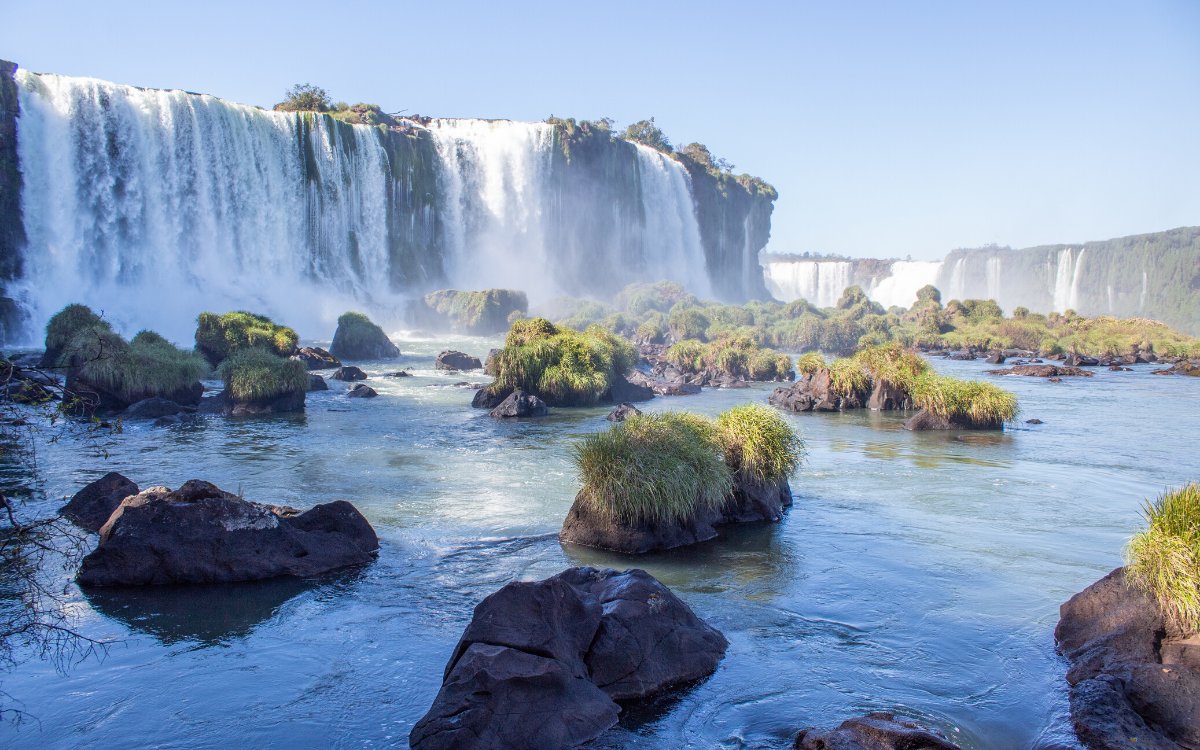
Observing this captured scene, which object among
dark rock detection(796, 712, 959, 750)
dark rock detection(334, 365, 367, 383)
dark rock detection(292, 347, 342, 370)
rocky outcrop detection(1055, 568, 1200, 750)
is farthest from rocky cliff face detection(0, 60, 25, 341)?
rocky outcrop detection(1055, 568, 1200, 750)

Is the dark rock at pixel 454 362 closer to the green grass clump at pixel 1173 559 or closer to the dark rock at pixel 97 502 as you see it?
the dark rock at pixel 97 502

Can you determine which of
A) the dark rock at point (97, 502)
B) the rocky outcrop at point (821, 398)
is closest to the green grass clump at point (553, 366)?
the rocky outcrop at point (821, 398)

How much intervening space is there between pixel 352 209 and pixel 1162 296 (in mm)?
110155

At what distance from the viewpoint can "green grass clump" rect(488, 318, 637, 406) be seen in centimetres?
2872

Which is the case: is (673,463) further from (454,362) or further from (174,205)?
(174,205)

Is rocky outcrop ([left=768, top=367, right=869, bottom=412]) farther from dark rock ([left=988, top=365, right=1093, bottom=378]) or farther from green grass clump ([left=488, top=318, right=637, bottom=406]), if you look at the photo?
dark rock ([left=988, top=365, right=1093, bottom=378])

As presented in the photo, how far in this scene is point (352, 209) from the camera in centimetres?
6194

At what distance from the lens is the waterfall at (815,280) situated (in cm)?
12938

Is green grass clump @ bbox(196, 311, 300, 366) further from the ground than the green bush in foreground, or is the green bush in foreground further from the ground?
green grass clump @ bbox(196, 311, 300, 366)

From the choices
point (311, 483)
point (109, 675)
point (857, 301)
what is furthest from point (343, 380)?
point (857, 301)

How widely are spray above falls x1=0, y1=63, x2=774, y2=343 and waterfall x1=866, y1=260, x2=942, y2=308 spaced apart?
52.0 metres

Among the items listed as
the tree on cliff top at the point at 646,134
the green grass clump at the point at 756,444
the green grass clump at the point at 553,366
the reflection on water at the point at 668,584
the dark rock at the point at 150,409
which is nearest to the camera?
the reflection on water at the point at 668,584

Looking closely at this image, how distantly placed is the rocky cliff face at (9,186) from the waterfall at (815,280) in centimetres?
10794

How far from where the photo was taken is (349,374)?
33500 mm
